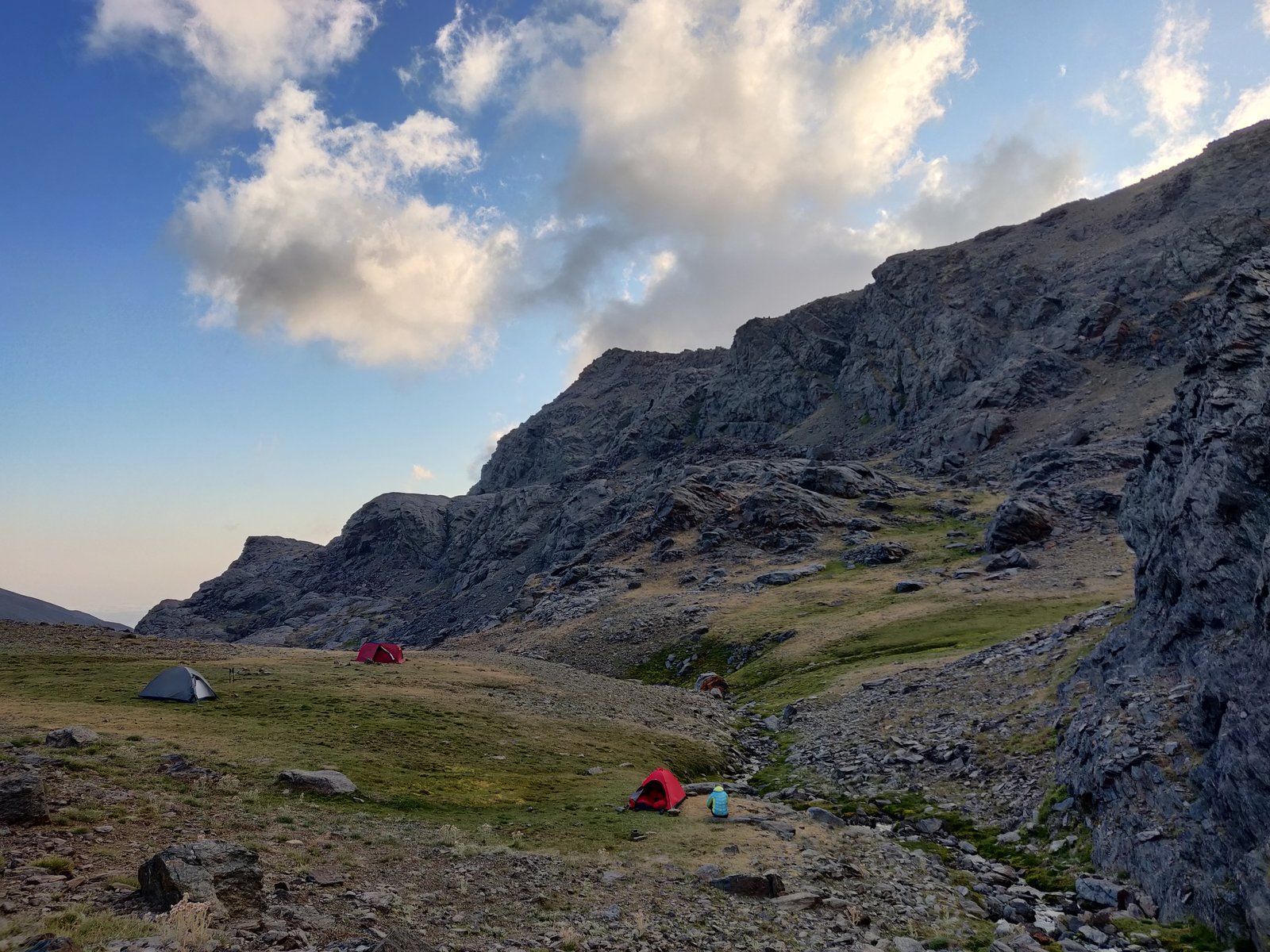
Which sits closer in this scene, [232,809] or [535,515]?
[232,809]

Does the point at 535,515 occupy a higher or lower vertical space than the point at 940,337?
lower

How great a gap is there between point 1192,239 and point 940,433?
5970 centimetres

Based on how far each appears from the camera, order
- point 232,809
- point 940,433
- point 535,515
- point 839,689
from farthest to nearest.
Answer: point 535,515 → point 940,433 → point 839,689 → point 232,809

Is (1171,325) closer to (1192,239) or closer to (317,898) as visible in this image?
(1192,239)

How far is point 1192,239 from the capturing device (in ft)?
441

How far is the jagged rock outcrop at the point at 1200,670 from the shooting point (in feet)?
57.7

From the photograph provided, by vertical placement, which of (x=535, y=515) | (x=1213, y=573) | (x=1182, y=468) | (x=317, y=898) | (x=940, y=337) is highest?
(x=940, y=337)

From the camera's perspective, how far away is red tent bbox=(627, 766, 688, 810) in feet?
85.3

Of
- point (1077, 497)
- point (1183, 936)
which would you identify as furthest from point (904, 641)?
point (1077, 497)

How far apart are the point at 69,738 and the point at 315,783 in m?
8.93

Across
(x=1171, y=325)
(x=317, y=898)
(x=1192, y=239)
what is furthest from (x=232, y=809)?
(x=1192, y=239)

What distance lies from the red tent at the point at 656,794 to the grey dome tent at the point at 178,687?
24.4 metres

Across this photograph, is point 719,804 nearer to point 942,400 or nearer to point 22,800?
point 22,800

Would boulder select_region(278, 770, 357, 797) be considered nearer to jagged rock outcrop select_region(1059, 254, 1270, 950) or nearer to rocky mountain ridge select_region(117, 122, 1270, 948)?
rocky mountain ridge select_region(117, 122, 1270, 948)
